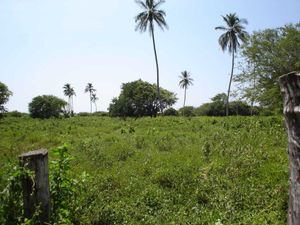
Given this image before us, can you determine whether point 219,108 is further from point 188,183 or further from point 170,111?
point 188,183

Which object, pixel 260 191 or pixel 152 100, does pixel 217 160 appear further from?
Result: pixel 152 100

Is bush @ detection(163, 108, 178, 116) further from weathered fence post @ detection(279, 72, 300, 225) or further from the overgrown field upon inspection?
weathered fence post @ detection(279, 72, 300, 225)

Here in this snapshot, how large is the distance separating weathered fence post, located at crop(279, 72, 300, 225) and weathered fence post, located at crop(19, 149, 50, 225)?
3086 millimetres

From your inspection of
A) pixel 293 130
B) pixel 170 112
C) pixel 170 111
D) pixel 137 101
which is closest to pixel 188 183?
→ pixel 293 130

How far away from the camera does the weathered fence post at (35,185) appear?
12.9 ft

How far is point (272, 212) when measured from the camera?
18.7ft

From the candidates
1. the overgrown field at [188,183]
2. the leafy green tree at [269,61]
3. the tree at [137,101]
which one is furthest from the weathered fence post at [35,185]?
the tree at [137,101]

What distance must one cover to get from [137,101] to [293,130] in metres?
55.0

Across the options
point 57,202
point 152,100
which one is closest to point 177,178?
point 57,202

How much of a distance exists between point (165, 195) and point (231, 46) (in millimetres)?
39598

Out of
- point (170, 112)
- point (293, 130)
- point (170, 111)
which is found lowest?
point (293, 130)

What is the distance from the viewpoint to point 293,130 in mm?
1771

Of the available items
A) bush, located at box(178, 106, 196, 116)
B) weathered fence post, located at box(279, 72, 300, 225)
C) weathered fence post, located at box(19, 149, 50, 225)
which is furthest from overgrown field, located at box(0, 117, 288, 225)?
bush, located at box(178, 106, 196, 116)

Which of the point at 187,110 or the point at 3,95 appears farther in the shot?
the point at 187,110
